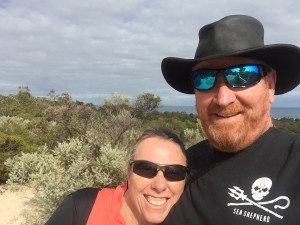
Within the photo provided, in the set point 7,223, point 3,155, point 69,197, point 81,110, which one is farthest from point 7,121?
point 69,197

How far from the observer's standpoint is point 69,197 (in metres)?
2.19

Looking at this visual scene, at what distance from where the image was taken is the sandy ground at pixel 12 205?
899cm

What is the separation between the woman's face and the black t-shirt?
81 millimetres

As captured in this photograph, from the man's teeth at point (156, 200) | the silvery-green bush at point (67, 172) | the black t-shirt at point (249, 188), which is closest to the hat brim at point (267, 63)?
the black t-shirt at point (249, 188)

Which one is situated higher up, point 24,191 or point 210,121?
point 210,121

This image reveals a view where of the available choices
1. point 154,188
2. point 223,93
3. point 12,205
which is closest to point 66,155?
point 12,205

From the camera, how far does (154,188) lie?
7.38 ft

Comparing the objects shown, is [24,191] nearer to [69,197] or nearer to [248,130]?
[69,197]

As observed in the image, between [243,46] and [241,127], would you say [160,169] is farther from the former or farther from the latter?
[243,46]

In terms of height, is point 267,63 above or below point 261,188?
above

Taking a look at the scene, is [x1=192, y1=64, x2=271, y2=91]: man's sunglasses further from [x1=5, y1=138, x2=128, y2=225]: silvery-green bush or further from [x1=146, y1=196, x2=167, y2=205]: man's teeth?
[x1=5, y1=138, x2=128, y2=225]: silvery-green bush

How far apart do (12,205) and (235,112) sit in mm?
9777

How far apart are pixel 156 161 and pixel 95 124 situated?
12.7 m

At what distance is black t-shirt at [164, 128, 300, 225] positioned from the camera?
1.58 meters
